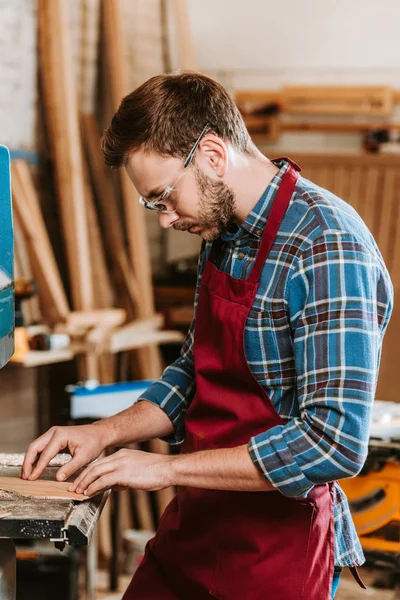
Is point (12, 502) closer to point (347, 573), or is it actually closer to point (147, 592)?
point (147, 592)

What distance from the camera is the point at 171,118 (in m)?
1.69

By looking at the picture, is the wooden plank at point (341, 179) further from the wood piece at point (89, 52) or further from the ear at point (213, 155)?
the ear at point (213, 155)

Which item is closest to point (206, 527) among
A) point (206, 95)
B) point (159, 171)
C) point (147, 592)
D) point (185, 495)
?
point (185, 495)

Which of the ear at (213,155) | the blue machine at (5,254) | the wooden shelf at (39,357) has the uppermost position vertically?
the ear at (213,155)

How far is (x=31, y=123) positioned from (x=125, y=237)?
0.88m

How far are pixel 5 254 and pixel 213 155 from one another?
481 millimetres

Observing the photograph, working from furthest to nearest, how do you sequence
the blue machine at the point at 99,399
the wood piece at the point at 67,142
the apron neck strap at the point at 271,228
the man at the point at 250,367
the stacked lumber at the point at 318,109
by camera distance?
1. the stacked lumber at the point at 318,109
2. the wood piece at the point at 67,142
3. the blue machine at the point at 99,399
4. the apron neck strap at the point at 271,228
5. the man at the point at 250,367

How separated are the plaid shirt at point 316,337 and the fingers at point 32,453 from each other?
1.61 feet

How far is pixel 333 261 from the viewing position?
1575mm

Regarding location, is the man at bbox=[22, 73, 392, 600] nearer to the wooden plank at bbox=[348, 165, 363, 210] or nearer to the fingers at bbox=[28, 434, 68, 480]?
the fingers at bbox=[28, 434, 68, 480]

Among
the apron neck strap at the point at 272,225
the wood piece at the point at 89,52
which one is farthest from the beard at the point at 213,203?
the wood piece at the point at 89,52

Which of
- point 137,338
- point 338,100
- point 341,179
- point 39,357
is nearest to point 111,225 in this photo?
point 137,338

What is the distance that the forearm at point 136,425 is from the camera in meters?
1.93

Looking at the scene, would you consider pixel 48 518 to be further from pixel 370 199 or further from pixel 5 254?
pixel 370 199
